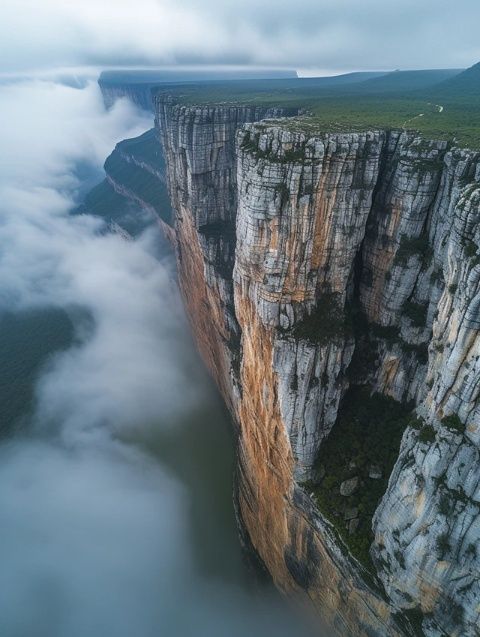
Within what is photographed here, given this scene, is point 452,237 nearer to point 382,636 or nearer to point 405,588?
point 405,588

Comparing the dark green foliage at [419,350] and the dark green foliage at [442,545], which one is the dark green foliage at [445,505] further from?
the dark green foliage at [419,350]

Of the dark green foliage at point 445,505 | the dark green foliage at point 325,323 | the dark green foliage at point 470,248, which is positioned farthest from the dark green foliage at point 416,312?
the dark green foliage at point 445,505

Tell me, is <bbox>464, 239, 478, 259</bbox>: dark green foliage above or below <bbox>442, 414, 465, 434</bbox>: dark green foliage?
above

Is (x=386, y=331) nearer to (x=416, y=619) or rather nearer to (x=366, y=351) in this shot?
(x=366, y=351)

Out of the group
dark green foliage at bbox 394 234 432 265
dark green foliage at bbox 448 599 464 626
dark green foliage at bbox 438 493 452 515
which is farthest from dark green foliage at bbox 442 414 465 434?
dark green foliage at bbox 394 234 432 265

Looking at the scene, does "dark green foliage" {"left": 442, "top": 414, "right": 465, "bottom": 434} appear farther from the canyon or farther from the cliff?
the cliff

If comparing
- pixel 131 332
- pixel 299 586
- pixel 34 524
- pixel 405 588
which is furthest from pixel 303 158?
pixel 131 332
